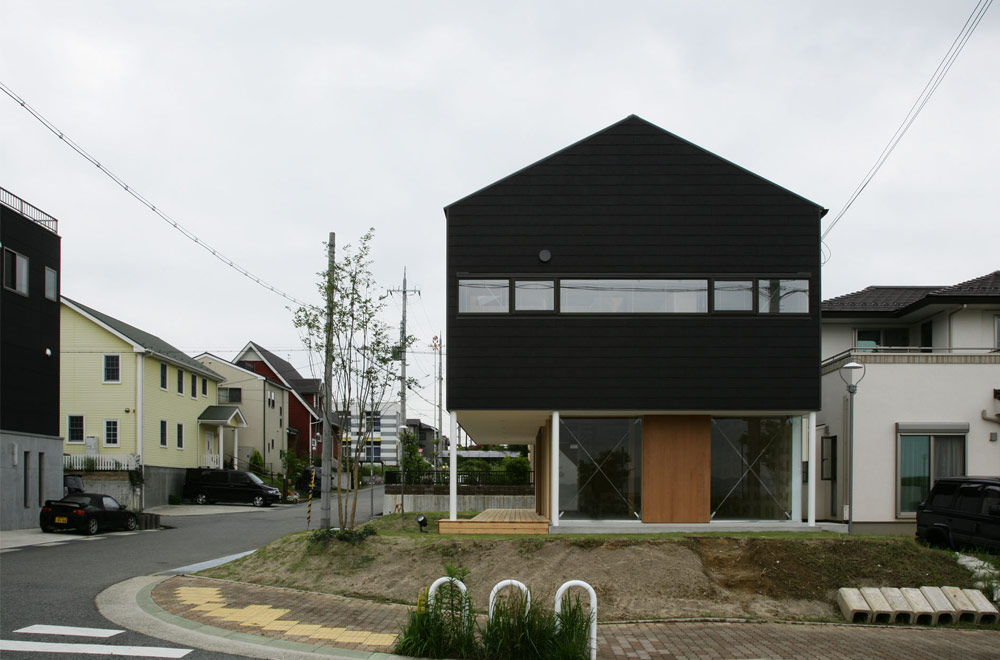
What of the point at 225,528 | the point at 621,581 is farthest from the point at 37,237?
the point at 621,581

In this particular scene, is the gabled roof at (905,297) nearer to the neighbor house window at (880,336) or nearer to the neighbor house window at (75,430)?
the neighbor house window at (880,336)

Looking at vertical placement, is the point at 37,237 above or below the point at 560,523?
above

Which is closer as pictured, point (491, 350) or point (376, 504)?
point (491, 350)

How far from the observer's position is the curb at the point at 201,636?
964 centimetres

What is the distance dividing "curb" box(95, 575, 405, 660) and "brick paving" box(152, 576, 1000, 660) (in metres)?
0.19

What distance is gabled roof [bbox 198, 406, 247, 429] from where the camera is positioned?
46.6 metres

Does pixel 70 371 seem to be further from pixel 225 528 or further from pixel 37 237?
pixel 225 528

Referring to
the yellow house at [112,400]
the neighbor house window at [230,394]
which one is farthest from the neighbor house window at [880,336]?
the neighbor house window at [230,394]

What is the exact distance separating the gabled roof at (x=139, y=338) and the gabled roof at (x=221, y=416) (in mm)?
1933

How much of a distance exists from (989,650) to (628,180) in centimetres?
1141

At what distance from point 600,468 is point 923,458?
825 centimetres

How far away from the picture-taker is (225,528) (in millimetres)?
27344

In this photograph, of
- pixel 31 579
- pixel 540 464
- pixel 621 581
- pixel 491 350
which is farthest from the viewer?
pixel 540 464

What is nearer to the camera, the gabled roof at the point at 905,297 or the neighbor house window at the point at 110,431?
the gabled roof at the point at 905,297
